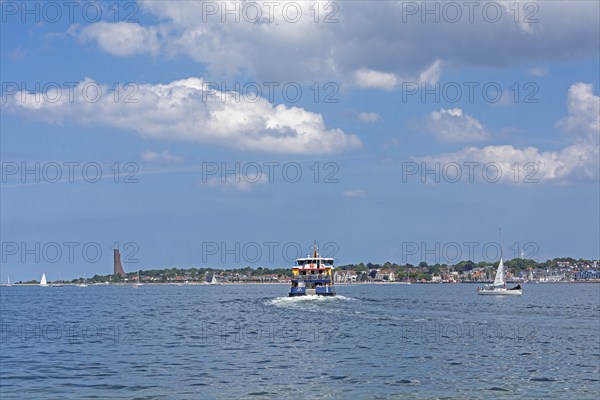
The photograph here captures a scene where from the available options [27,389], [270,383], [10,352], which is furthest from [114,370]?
[10,352]

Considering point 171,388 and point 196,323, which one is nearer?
point 171,388

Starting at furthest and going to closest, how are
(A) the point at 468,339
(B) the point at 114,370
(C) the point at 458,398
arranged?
(A) the point at 468,339, (B) the point at 114,370, (C) the point at 458,398

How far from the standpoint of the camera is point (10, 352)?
59.5 m

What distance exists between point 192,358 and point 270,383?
12773 millimetres

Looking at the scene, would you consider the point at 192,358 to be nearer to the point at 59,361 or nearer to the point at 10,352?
the point at 59,361

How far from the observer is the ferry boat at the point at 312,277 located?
136m

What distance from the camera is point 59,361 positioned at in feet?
174

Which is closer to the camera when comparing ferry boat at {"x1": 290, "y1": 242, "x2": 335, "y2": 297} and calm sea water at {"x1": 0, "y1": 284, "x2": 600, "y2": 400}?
calm sea water at {"x1": 0, "y1": 284, "x2": 600, "y2": 400}

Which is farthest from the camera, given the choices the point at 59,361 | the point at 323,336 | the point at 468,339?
the point at 323,336

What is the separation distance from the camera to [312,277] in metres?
137

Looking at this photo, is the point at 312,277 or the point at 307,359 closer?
the point at 307,359

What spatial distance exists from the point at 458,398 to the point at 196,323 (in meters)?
55.8

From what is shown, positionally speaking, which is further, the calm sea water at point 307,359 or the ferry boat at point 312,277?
the ferry boat at point 312,277

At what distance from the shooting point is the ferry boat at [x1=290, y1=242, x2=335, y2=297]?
136500 millimetres
